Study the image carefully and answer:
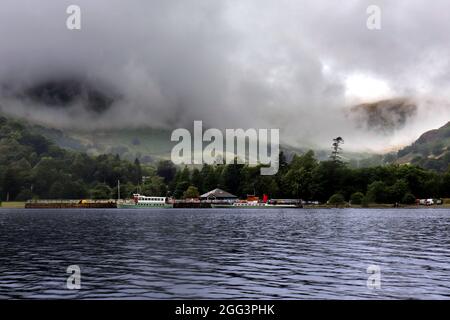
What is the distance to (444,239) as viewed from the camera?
70.2m

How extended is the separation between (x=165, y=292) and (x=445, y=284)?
64.6 ft

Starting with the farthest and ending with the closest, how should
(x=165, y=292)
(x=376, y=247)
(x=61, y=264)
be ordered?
(x=376, y=247), (x=61, y=264), (x=165, y=292)

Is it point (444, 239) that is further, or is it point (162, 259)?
point (444, 239)

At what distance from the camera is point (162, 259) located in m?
48.4

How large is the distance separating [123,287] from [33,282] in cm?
741
